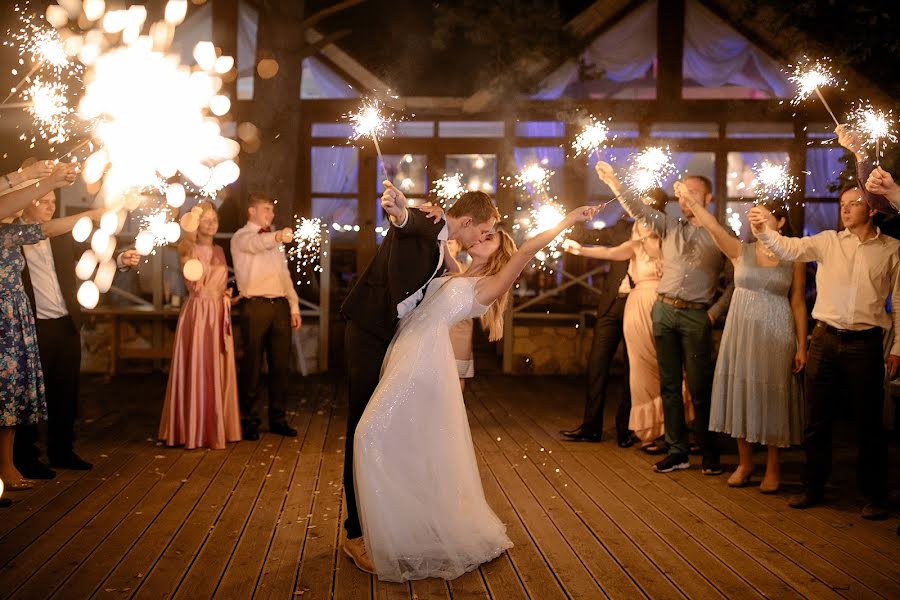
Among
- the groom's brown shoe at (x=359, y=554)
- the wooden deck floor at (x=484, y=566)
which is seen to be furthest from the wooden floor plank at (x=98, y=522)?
the groom's brown shoe at (x=359, y=554)

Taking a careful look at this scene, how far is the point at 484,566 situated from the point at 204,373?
11.2 feet

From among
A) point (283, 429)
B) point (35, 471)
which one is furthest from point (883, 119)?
point (35, 471)

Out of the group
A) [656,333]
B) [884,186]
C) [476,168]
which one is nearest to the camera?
[884,186]

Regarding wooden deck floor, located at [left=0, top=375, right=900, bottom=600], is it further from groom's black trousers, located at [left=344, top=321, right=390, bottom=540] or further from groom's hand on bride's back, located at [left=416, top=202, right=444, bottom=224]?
groom's hand on bride's back, located at [left=416, top=202, right=444, bottom=224]

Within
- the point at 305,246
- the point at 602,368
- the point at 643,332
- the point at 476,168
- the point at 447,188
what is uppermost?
the point at 476,168

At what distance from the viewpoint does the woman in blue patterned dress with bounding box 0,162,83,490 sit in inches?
205

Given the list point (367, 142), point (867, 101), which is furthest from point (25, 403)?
point (867, 101)

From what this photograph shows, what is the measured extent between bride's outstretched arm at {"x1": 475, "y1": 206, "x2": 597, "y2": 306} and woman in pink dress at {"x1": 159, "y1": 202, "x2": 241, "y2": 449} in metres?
3.32

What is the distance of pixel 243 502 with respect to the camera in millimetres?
5191

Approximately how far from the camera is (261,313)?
23.2 feet

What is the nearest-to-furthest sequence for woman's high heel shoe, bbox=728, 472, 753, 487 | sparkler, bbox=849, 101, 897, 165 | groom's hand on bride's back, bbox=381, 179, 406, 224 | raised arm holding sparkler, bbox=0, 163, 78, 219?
groom's hand on bride's back, bbox=381, 179, 406, 224, raised arm holding sparkler, bbox=0, 163, 78, 219, woman's high heel shoe, bbox=728, 472, 753, 487, sparkler, bbox=849, 101, 897, 165

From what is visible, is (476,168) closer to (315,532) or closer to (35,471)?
(35,471)

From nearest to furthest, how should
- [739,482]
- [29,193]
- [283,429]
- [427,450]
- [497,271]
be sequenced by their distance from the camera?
[427,450] < [497,271] < [29,193] < [739,482] < [283,429]

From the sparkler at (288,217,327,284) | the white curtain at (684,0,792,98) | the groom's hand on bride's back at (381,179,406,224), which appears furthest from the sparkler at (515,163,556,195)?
the groom's hand on bride's back at (381,179,406,224)
